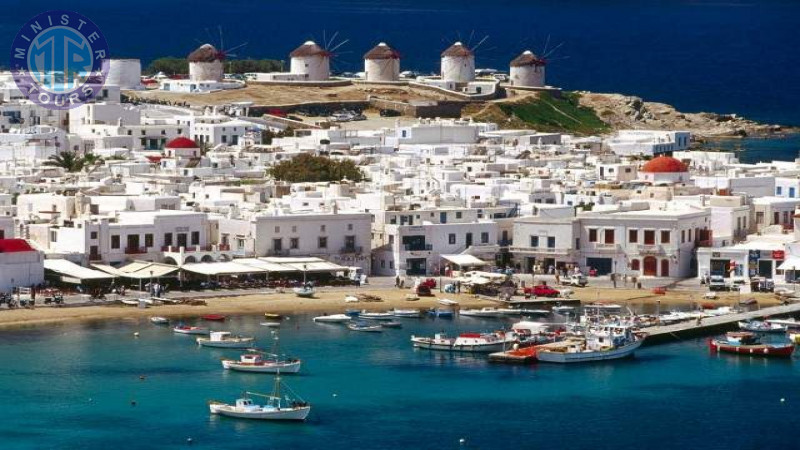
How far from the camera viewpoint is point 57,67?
14038 centimetres

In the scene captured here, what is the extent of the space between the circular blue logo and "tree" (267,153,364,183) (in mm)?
22349

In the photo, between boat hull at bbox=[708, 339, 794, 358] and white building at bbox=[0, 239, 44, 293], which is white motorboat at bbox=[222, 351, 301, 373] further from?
boat hull at bbox=[708, 339, 794, 358]

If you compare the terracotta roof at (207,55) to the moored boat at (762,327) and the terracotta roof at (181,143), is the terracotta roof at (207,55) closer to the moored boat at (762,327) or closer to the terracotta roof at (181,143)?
the terracotta roof at (181,143)

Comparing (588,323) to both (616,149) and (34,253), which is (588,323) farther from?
(616,149)

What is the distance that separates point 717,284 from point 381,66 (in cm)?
6255

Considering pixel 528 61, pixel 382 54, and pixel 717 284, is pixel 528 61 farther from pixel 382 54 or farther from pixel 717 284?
pixel 717 284

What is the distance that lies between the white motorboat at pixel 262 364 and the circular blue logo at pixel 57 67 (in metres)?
53.3

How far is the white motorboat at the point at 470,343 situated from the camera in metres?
65.1

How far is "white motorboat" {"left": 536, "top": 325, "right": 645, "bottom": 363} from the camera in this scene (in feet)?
210

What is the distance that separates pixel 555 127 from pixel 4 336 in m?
68.6

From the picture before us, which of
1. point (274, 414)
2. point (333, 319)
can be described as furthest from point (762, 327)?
point (274, 414)

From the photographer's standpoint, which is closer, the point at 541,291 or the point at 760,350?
the point at 760,350

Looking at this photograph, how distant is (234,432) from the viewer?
55531 millimetres

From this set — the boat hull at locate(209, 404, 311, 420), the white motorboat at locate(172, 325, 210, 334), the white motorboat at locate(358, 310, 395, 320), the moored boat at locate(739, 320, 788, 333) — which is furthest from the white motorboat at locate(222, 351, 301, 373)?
the moored boat at locate(739, 320, 788, 333)
